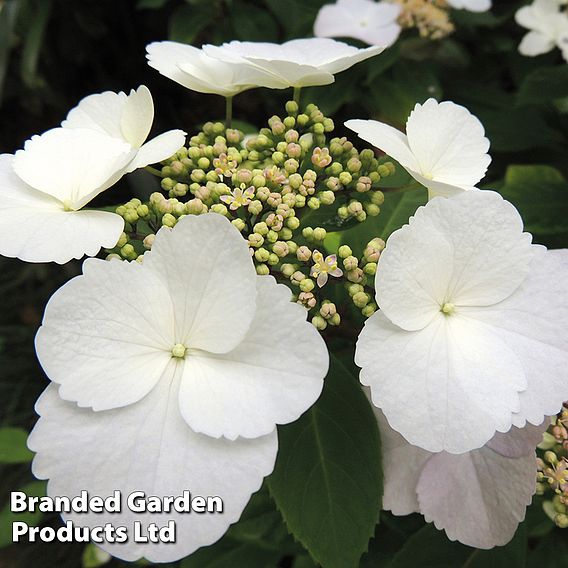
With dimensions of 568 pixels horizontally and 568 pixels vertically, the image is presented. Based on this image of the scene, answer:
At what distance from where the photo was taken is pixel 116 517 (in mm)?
520

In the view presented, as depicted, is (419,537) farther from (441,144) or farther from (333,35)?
(333,35)

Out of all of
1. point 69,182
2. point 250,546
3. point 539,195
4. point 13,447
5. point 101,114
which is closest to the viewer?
point 69,182

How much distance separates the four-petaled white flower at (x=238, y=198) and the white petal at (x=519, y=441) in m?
→ 0.34

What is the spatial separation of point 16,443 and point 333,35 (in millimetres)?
1062

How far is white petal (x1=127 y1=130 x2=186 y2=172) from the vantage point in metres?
0.61

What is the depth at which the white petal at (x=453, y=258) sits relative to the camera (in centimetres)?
54

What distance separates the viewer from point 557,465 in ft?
2.23

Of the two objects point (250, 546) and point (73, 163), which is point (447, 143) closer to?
point (73, 163)

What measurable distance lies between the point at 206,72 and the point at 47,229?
25 centimetres

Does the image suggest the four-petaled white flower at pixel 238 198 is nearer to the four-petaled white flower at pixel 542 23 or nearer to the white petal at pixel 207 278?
the white petal at pixel 207 278

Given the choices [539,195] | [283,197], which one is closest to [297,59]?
[283,197]

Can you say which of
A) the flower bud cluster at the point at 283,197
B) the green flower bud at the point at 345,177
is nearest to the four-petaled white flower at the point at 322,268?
the flower bud cluster at the point at 283,197

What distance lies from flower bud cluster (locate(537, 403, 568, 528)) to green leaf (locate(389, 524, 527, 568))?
9 centimetres

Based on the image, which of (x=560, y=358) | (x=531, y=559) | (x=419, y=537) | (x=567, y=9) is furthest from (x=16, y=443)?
(x=567, y=9)
